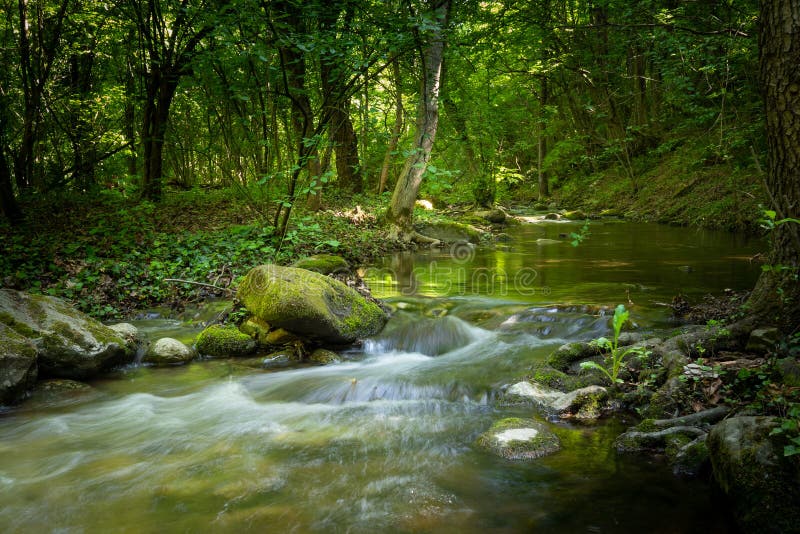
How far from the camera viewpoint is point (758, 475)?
8.14ft

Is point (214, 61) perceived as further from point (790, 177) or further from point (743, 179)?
point (743, 179)

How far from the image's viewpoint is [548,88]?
26.2 metres

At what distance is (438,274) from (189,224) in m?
6.14

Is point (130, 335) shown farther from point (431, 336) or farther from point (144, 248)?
point (431, 336)

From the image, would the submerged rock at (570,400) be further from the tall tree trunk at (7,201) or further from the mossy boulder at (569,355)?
the tall tree trunk at (7,201)

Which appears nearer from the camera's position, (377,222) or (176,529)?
(176,529)

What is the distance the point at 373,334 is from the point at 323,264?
2.52 meters

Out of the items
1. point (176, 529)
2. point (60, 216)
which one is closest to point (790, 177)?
point (176, 529)

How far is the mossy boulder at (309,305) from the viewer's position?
5.88m

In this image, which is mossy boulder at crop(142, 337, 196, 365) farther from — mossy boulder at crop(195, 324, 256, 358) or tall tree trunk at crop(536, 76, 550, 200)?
tall tree trunk at crop(536, 76, 550, 200)

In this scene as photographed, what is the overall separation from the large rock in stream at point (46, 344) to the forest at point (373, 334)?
28 millimetres

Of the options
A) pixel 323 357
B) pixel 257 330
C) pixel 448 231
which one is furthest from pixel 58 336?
pixel 448 231

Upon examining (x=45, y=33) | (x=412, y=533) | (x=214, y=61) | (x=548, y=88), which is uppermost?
(x=548, y=88)

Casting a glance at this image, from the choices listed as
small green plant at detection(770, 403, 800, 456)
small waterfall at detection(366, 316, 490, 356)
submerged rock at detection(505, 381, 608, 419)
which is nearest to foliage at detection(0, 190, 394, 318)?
small waterfall at detection(366, 316, 490, 356)
